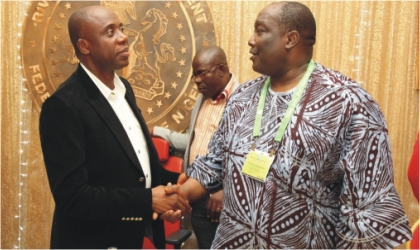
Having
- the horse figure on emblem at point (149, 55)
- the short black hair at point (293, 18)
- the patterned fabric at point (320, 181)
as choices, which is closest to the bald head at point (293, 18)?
the short black hair at point (293, 18)

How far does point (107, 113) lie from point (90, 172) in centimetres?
27

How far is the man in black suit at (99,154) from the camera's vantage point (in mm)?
1890

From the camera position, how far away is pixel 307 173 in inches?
62.3

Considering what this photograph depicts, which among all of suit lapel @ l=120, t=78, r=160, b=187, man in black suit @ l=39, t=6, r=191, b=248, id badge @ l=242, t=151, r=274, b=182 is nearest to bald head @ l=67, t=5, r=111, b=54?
man in black suit @ l=39, t=6, r=191, b=248

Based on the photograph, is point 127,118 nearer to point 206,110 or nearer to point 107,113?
point 107,113

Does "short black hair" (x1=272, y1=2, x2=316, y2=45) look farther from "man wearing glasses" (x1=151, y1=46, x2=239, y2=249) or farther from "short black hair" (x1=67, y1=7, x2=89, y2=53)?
"man wearing glasses" (x1=151, y1=46, x2=239, y2=249)

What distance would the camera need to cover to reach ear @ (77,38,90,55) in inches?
84.1

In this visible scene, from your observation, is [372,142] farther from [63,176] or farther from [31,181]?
[31,181]

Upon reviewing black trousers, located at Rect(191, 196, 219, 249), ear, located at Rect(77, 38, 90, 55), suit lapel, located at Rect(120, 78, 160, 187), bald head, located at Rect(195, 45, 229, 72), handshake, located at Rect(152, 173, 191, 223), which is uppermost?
ear, located at Rect(77, 38, 90, 55)

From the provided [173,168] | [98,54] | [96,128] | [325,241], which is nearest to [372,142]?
[325,241]

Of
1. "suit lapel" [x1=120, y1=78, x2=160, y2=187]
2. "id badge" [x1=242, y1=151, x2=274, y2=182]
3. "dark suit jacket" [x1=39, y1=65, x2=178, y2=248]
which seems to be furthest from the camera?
"suit lapel" [x1=120, y1=78, x2=160, y2=187]

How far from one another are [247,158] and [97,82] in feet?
2.81

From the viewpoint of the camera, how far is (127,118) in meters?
2.20

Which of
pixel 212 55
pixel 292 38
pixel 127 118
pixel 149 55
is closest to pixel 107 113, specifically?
pixel 127 118
